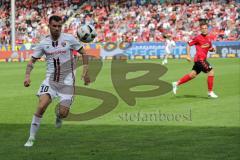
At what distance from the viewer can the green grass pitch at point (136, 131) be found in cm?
962

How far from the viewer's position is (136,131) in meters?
12.3

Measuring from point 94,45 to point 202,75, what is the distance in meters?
19.0

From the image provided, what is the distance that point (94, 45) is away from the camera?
46750mm

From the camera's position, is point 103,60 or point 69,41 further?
point 103,60

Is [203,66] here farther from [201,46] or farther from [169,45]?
[169,45]

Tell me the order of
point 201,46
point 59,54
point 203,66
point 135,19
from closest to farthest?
point 59,54, point 203,66, point 201,46, point 135,19

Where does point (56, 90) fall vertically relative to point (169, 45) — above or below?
above

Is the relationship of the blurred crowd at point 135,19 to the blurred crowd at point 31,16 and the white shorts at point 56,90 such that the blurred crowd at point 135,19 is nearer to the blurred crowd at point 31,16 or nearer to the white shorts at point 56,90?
the blurred crowd at point 31,16

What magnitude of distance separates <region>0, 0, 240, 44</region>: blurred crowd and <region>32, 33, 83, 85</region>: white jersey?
3532cm

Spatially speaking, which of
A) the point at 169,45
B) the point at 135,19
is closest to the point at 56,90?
the point at 169,45

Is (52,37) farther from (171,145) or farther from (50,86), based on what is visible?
(171,145)

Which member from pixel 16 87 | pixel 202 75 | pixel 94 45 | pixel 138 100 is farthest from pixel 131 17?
pixel 138 100

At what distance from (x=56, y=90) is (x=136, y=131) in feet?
6.76

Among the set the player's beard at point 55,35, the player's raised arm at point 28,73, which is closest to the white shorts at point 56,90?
the player's raised arm at point 28,73
